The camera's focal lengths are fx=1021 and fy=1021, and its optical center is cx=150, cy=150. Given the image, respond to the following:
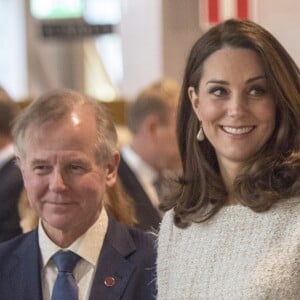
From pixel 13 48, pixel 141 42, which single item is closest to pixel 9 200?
pixel 141 42

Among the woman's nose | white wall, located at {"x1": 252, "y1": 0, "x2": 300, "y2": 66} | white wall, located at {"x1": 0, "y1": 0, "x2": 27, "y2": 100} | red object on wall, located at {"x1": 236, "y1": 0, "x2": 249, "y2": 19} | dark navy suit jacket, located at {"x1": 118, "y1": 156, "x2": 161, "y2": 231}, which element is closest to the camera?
the woman's nose

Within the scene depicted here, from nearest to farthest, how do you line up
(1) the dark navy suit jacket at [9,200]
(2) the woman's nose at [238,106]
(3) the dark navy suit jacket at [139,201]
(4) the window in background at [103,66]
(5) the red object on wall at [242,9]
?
(2) the woman's nose at [238,106] < (1) the dark navy suit jacket at [9,200] < (3) the dark navy suit jacket at [139,201] < (5) the red object on wall at [242,9] < (4) the window in background at [103,66]

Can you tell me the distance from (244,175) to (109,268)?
0.49m

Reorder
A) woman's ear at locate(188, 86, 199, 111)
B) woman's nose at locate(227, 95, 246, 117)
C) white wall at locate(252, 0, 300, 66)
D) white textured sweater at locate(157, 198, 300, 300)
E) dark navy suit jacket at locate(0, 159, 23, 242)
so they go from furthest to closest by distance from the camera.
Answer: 1. white wall at locate(252, 0, 300, 66)
2. dark navy suit jacket at locate(0, 159, 23, 242)
3. woman's ear at locate(188, 86, 199, 111)
4. woman's nose at locate(227, 95, 246, 117)
5. white textured sweater at locate(157, 198, 300, 300)

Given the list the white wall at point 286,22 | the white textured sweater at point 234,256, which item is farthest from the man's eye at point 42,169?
the white wall at point 286,22

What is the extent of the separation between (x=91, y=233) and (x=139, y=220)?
32.0 inches

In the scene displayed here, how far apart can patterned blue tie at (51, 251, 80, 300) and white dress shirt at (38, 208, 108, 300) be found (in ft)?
Result: 0.06

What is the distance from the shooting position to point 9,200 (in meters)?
Answer: 3.62

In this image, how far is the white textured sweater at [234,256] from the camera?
8.17 feet

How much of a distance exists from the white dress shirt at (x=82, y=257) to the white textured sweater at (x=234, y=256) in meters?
0.18

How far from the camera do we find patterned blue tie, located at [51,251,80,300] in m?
2.78

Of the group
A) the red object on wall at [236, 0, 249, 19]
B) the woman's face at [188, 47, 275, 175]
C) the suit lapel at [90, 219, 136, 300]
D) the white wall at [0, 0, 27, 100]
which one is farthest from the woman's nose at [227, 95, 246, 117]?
the white wall at [0, 0, 27, 100]

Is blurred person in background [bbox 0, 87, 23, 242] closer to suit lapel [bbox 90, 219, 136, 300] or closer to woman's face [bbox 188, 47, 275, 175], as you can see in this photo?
suit lapel [bbox 90, 219, 136, 300]

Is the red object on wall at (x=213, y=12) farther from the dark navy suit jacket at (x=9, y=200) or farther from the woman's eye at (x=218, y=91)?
the woman's eye at (x=218, y=91)
